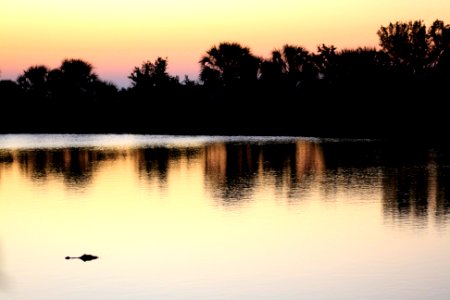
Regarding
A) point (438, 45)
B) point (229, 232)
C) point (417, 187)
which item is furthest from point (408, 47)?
point (229, 232)

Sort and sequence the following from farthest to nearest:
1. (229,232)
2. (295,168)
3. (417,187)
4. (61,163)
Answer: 1. (61,163)
2. (295,168)
3. (417,187)
4. (229,232)

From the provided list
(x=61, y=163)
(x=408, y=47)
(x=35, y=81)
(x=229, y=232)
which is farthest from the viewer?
(x=35, y=81)

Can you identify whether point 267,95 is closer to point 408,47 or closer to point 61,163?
point 408,47

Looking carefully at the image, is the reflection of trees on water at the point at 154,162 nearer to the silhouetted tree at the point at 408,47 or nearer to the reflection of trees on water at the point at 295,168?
the reflection of trees on water at the point at 295,168

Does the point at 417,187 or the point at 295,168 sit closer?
the point at 417,187

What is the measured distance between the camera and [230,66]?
106m

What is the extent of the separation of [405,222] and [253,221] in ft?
13.8

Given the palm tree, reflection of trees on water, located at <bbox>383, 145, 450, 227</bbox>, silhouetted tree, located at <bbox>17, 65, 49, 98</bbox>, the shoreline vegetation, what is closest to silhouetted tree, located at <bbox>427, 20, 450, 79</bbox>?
the shoreline vegetation

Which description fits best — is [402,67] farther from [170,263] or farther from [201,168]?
[170,263]

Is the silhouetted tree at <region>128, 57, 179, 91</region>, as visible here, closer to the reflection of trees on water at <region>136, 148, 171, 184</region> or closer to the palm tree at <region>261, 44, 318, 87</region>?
the palm tree at <region>261, 44, 318, 87</region>

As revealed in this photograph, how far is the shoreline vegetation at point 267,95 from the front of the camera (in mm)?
80719

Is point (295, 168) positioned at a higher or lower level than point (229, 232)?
higher

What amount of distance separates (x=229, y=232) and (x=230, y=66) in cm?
8264

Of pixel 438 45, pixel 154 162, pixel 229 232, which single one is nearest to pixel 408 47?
pixel 438 45
